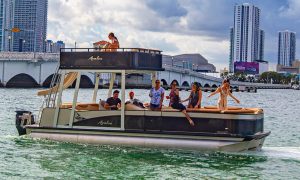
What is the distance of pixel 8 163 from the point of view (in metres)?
14.9

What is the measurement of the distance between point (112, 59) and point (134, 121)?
2073mm

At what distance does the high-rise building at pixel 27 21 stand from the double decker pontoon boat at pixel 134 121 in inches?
5474

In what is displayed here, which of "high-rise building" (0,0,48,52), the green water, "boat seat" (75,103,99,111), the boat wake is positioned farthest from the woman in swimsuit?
"high-rise building" (0,0,48,52)

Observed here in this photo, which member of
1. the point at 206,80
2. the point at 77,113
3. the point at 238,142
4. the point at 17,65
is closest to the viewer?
the point at 238,142

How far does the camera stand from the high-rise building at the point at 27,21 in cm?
15850

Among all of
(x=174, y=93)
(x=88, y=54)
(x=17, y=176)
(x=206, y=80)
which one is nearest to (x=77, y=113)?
(x=88, y=54)

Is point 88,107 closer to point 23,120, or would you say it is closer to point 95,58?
point 95,58

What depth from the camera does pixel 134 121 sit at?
56.3 ft

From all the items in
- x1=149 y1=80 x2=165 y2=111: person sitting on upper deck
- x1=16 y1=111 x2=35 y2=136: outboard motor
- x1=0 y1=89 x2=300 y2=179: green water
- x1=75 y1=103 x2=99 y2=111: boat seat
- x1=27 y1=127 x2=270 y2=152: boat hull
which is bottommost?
x1=0 y1=89 x2=300 y2=179: green water

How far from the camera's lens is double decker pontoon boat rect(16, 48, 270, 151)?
1642 centimetres

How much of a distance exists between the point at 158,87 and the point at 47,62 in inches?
3496

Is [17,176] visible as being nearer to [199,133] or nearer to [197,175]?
[197,175]

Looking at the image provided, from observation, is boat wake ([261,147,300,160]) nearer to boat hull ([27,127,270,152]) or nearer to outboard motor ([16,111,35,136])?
boat hull ([27,127,270,152])

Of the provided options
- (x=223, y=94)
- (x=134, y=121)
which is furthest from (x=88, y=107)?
(x=223, y=94)
